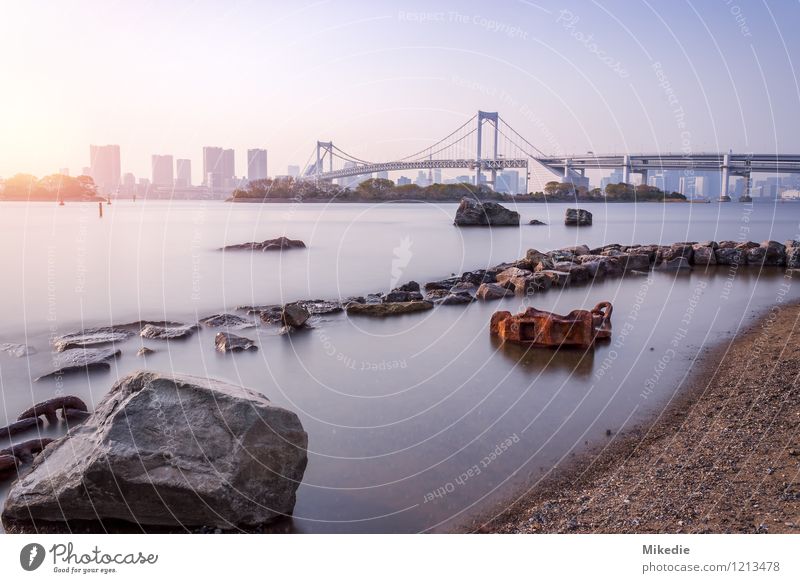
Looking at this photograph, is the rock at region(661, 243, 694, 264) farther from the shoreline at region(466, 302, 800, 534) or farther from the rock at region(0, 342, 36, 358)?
the rock at region(0, 342, 36, 358)

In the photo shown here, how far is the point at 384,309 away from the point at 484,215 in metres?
29.4

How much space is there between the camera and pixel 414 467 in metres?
5.42

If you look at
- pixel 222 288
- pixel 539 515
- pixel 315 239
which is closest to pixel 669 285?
pixel 222 288

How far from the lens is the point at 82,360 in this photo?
26.6 feet

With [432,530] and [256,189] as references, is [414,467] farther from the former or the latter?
[256,189]

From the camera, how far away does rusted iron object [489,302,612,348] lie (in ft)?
30.7

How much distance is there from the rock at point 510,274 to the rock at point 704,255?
28.1ft

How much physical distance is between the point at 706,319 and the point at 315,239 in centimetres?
2150

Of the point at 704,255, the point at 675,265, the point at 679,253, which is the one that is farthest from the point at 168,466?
the point at 704,255

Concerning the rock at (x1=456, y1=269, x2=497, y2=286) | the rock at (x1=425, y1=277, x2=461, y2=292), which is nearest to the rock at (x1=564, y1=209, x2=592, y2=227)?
the rock at (x1=456, y1=269, x2=497, y2=286)

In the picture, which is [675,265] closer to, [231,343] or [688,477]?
[231,343]

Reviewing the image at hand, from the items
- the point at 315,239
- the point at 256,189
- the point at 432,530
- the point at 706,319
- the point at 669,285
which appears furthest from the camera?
the point at 256,189

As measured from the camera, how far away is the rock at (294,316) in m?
10.5

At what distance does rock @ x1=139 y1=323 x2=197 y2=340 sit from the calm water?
0.95 feet
